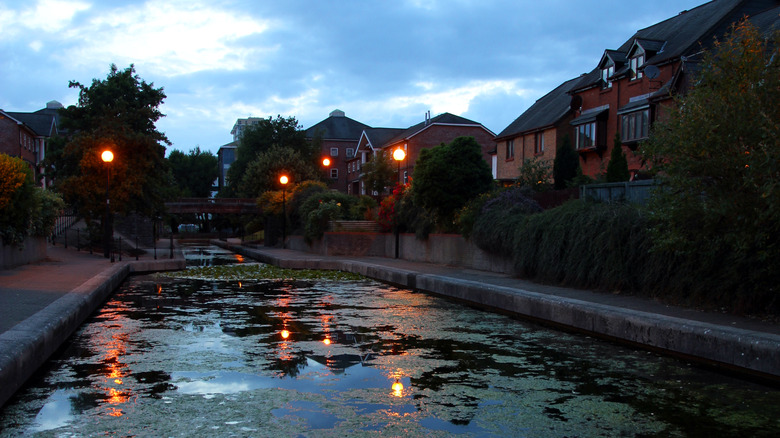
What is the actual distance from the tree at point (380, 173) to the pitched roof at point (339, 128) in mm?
33684

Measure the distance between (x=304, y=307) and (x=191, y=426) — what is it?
857 centimetres

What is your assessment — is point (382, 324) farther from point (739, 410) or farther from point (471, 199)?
point (471, 199)

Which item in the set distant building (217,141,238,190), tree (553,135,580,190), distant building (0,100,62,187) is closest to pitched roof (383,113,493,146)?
Result: distant building (0,100,62,187)

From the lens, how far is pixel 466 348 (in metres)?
9.80

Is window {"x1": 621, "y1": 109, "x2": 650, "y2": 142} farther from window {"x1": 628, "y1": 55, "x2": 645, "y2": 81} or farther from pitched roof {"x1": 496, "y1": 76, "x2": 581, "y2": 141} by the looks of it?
pitched roof {"x1": 496, "y1": 76, "x2": 581, "y2": 141}

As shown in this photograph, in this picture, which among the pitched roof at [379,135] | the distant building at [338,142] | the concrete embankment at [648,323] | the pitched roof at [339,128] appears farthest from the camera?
the pitched roof at [339,128]

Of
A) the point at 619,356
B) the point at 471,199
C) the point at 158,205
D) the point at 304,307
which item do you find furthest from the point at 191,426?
the point at 158,205

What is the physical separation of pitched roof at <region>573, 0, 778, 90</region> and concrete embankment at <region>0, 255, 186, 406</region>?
24.7m

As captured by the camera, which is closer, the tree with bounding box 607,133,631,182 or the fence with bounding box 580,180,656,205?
the fence with bounding box 580,180,656,205

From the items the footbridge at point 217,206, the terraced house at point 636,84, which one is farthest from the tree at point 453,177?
the footbridge at point 217,206

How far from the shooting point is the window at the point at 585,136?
113 ft

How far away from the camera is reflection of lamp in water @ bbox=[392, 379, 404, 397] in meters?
7.08

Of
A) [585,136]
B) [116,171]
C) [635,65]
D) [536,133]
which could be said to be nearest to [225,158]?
[536,133]

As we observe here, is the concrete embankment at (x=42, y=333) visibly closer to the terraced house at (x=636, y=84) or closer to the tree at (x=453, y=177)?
the tree at (x=453, y=177)
